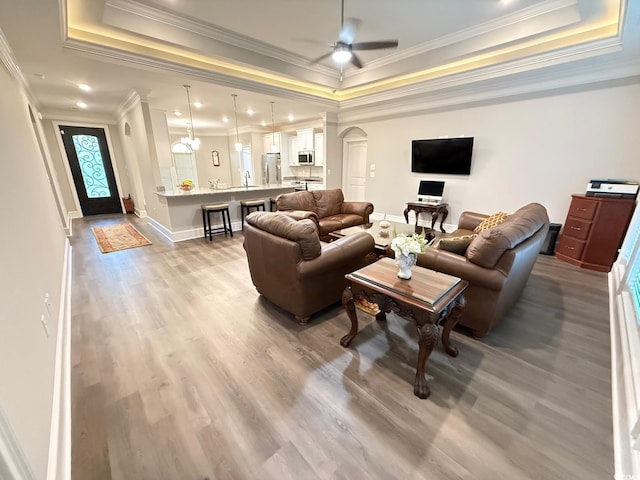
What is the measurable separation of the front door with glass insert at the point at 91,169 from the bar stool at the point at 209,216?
4.48 m

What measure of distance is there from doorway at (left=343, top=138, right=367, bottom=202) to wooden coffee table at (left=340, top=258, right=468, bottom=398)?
5.50 m

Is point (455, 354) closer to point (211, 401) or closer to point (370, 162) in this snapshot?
point (211, 401)

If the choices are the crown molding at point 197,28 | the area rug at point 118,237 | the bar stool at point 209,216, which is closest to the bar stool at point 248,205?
the bar stool at point 209,216

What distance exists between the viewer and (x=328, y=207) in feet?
16.8

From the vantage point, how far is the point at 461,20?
348 cm

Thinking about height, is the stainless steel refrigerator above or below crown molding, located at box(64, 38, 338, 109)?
below

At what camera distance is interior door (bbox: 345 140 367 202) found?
7.32 m

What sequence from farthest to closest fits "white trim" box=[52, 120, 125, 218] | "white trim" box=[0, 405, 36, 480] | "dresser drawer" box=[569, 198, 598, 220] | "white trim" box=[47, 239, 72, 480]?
"white trim" box=[52, 120, 125, 218] → "dresser drawer" box=[569, 198, 598, 220] → "white trim" box=[47, 239, 72, 480] → "white trim" box=[0, 405, 36, 480]

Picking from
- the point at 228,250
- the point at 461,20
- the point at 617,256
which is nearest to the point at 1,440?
the point at 228,250

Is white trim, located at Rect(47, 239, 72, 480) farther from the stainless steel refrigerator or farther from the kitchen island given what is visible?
the stainless steel refrigerator

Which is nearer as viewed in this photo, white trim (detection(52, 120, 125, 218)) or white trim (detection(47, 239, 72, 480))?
white trim (detection(47, 239, 72, 480))

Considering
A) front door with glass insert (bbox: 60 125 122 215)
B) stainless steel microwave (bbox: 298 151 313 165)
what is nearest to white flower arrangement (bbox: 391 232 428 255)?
stainless steel microwave (bbox: 298 151 313 165)

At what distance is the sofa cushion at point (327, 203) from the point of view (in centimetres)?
506

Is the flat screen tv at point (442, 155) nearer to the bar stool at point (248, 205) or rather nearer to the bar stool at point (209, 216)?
the bar stool at point (248, 205)
